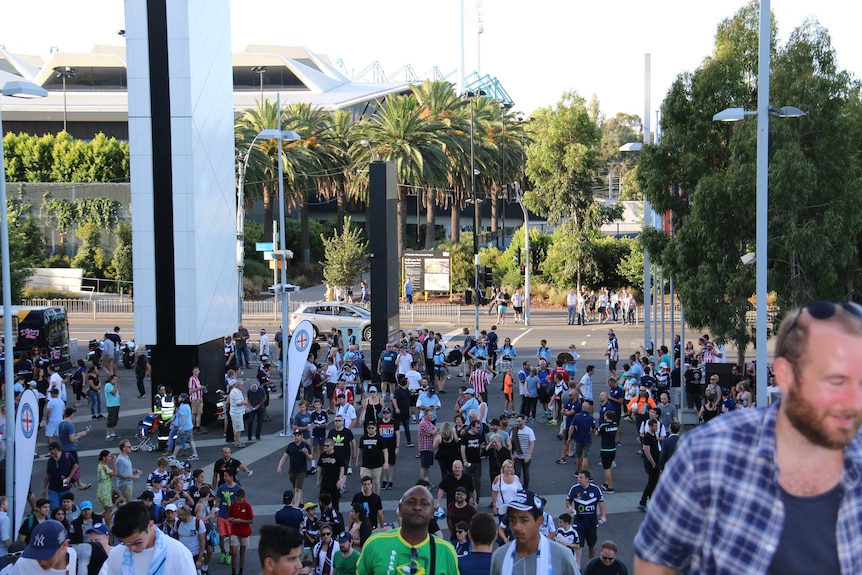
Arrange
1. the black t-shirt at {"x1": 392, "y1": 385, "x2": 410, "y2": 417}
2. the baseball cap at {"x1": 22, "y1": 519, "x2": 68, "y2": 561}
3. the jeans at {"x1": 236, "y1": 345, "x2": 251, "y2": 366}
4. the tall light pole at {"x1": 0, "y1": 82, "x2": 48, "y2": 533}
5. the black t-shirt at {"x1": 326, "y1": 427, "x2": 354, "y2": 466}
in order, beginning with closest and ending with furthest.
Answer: the baseball cap at {"x1": 22, "y1": 519, "x2": 68, "y2": 561}, the tall light pole at {"x1": 0, "y1": 82, "x2": 48, "y2": 533}, the black t-shirt at {"x1": 326, "y1": 427, "x2": 354, "y2": 466}, the black t-shirt at {"x1": 392, "y1": 385, "x2": 410, "y2": 417}, the jeans at {"x1": 236, "y1": 345, "x2": 251, "y2": 366}

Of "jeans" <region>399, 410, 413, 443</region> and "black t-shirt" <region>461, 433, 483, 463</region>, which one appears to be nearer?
"black t-shirt" <region>461, 433, 483, 463</region>

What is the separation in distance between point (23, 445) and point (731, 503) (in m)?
13.5

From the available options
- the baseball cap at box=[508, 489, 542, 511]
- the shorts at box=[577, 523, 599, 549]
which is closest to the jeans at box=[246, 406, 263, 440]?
the shorts at box=[577, 523, 599, 549]

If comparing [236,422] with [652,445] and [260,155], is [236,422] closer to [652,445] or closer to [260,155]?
[652,445]

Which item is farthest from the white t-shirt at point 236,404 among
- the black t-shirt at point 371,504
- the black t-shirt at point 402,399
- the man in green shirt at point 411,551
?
the man in green shirt at point 411,551

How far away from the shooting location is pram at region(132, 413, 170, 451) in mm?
20094

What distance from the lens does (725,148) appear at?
2288cm

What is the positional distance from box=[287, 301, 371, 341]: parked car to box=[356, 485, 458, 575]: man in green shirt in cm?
3237

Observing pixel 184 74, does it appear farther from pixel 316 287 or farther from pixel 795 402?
pixel 316 287

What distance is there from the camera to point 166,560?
5.36 metres

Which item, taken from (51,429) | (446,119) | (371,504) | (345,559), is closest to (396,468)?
(371,504)

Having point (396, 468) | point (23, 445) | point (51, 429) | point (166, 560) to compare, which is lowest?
point (396, 468)

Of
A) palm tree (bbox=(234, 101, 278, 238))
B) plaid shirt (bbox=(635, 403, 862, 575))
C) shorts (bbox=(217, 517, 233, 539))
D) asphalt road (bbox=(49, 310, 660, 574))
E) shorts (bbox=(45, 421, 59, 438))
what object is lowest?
asphalt road (bbox=(49, 310, 660, 574))

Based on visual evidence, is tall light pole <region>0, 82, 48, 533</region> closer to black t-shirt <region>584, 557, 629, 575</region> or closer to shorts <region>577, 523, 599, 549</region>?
shorts <region>577, 523, 599, 549</region>
